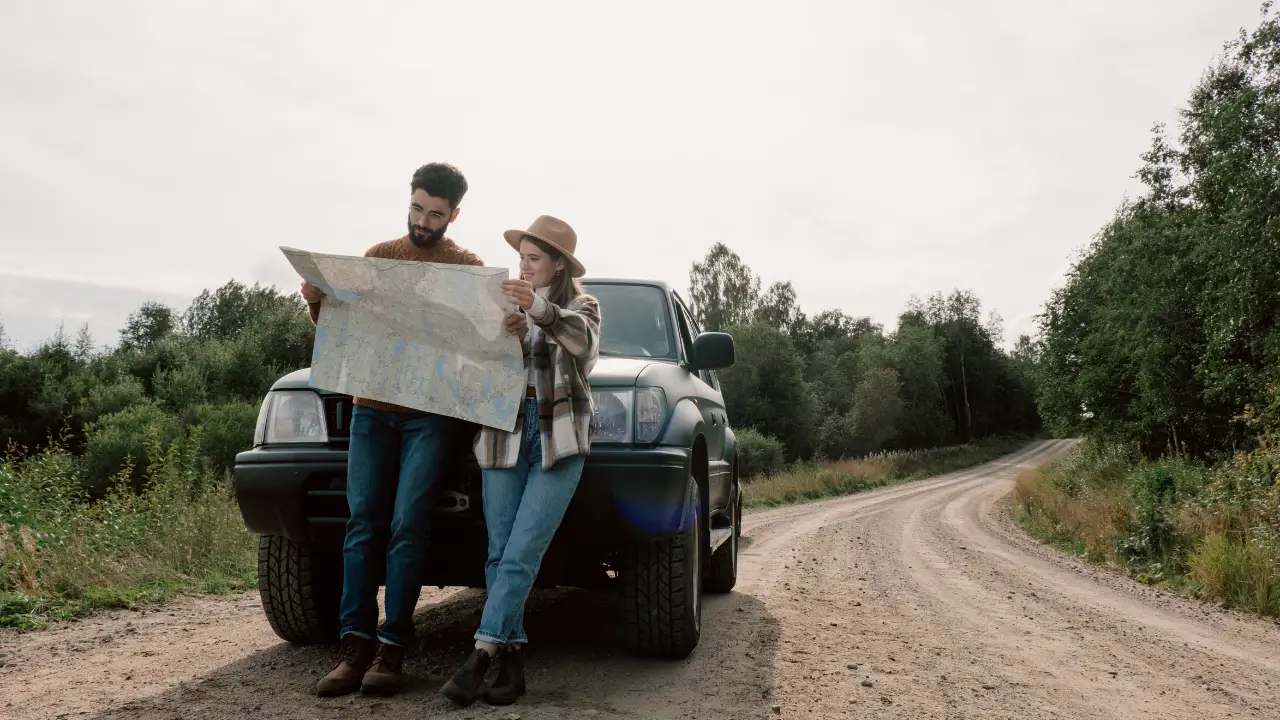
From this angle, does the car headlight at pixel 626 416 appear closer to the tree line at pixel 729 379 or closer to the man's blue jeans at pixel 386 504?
the man's blue jeans at pixel 386 504

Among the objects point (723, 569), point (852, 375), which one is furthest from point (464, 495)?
point (852, 375)

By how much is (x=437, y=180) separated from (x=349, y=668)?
6.59ft

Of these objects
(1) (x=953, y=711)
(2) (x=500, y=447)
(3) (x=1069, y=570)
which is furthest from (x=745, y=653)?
(3) (x=1069, y=570)

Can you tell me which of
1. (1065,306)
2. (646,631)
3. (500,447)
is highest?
(1065,306)

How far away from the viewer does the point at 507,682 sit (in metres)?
3.18

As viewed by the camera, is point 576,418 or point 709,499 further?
point 709,499

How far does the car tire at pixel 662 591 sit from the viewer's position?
12.0 ft

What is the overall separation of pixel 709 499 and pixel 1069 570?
7708 millimetres

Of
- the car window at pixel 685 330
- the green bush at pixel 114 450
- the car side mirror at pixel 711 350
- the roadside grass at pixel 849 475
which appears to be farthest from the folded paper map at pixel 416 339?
the green bush at pixel 114 450

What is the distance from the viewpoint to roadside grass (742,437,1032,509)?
23.9 metres

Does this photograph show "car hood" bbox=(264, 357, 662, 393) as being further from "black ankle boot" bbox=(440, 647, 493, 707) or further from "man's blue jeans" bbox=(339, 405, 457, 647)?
"black ankle boot" bbox=(440, 647, 493, 707)

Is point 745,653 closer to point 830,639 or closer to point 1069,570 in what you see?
point 830,639

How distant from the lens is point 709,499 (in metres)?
4.48

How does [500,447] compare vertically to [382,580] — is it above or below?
above
